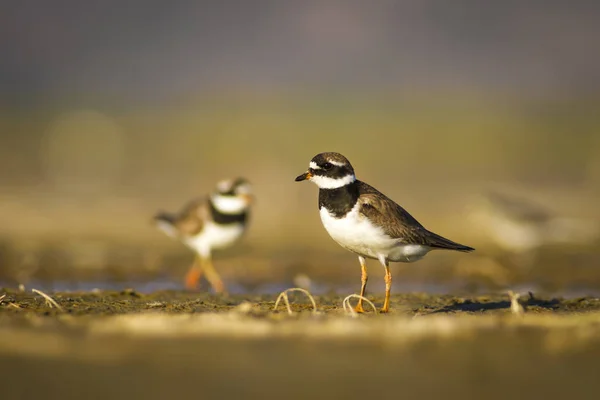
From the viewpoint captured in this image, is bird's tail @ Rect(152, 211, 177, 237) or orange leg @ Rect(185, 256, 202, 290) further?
bird's tail @ Rect(152, 211, 177, 237)

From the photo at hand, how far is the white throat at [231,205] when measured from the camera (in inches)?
586

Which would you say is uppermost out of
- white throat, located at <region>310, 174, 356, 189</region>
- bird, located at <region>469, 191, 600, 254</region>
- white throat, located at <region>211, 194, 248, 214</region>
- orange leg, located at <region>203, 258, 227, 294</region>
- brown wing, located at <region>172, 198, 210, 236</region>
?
bird, located at <region>469, 191, 600, 254</region>

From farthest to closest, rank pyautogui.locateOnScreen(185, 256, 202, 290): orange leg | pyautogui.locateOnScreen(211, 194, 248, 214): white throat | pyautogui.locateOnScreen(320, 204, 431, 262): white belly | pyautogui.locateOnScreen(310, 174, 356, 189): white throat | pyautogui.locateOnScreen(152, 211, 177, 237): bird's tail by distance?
pyautogui.locateOnScreen(152, 211, 177, 237): bird's tail, pyautogui.locateOnScreen(211, 194, 248, 214): white throat, pyautogui.locateOnScreen(185, 256, 202, 290): orange leg, pyautogui.locateOnScreen(310, 174, 356, 189): white throat, pyautogui.locateOnScreen(320, 204, 431, 262): white belly

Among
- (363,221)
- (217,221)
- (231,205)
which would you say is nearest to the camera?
(363,221)

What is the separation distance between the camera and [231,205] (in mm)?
14922

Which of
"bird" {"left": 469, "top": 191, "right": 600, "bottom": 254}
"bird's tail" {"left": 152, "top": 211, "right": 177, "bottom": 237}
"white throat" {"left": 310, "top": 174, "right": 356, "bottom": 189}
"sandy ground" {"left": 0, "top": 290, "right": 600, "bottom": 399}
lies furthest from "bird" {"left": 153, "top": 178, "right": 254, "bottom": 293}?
"sandy ground" {"left": 0, "top": 290, "right": 600, "bottom": 399}

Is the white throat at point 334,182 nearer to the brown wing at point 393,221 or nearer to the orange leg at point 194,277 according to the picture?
the brown wing at point 393,221

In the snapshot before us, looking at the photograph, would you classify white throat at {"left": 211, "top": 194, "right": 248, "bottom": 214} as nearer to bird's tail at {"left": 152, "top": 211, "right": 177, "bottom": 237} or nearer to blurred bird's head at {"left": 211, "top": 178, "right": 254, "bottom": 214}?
blurred bird's head at {"left": 211, "top": 178, "right": 254, "bottom": 214}

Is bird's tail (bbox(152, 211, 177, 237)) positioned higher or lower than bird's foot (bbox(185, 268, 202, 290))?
higher

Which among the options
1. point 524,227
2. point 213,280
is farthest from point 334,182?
point 524,227

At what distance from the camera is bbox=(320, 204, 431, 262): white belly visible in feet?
29.5

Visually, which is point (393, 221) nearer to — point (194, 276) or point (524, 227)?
point (194, 276)

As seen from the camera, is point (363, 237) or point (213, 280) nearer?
point (363, 237)

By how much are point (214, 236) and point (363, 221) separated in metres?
6.11
